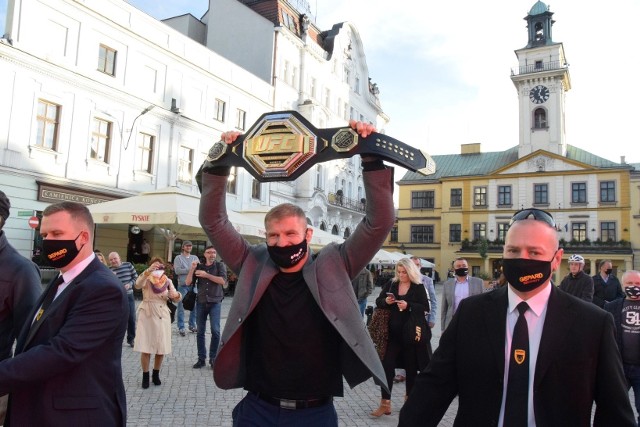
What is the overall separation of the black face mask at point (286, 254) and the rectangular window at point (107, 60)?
2134 centimetres

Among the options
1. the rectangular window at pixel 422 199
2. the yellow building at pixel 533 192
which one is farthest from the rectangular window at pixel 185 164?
the rectangular window at pixel 422 199

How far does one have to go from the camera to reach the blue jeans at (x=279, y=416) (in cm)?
288

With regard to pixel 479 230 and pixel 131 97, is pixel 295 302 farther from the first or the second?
pixel 479 230

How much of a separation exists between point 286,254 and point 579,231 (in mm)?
55282

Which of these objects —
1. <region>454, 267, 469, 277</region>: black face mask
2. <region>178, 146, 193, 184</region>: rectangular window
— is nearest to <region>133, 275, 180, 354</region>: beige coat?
<region>454, 267, 469, 277</region>: black face mask

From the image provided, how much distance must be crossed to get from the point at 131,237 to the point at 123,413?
864 inches

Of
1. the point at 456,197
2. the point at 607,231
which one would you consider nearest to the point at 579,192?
the point at 607,231

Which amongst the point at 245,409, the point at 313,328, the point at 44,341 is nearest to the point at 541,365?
the point at 313,328

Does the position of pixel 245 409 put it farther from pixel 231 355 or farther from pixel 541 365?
pixel 541 365

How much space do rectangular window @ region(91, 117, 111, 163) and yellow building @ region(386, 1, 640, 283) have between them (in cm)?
3358

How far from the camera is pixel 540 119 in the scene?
54.1 m

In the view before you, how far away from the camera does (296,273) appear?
10.3 feet

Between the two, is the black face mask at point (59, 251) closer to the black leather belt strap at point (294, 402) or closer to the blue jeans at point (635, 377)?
the black leather belt strap at point (294, 402)

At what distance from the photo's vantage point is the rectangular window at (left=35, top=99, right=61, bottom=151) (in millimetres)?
19344
